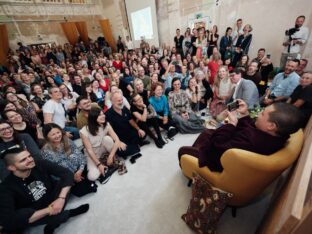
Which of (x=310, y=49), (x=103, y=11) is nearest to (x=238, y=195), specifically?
(x=310, y=49)

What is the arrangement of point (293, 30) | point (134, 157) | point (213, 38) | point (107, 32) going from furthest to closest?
point (107, 32), point (213, 38), point (293, 30), point (134, 157)

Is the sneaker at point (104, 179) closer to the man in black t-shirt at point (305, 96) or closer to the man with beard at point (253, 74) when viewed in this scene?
the man in black t-shirt at point (305, 96)

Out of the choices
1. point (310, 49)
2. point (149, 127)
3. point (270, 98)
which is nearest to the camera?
point (149, 127)

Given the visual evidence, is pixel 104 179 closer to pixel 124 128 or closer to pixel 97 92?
pixel 124 128

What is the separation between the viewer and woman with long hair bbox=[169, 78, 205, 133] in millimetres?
2984

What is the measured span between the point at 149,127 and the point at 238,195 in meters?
1.86

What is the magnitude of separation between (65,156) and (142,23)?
32.4 ft

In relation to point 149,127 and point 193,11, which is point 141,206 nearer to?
point 149,127

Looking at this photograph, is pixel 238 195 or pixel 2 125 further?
pixel 2 125

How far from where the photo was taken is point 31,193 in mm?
1469

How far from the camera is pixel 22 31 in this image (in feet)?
29.1

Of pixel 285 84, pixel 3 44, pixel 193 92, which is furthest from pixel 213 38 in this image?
pixel 3 44

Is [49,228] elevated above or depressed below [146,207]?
above

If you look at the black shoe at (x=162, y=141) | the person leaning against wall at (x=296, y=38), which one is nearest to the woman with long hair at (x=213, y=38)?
the person leaning against wall at (x=296, y=38)
